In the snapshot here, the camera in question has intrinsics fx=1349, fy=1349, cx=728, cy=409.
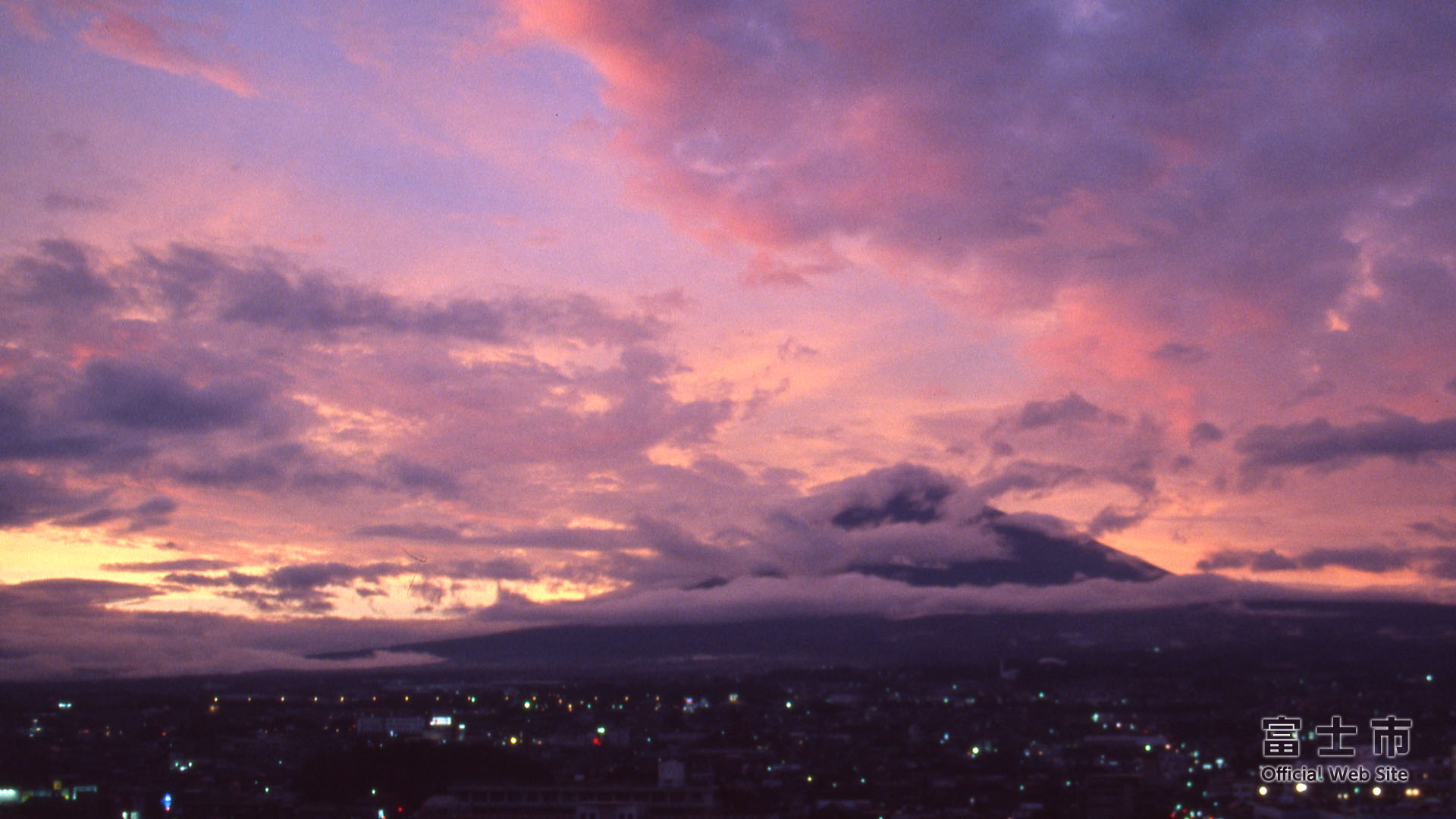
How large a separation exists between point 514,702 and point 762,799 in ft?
121

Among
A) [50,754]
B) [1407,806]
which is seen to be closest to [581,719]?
[50,754]

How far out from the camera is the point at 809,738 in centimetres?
4991

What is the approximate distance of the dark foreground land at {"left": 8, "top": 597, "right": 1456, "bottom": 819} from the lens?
3322cm

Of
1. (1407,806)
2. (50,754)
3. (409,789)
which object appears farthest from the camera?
(50,754)

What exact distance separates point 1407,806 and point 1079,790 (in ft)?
26.8

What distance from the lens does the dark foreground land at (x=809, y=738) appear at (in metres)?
33.2

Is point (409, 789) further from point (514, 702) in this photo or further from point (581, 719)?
point (514, 702)

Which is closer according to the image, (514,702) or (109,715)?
(109,715)

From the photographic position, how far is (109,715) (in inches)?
A: 2242

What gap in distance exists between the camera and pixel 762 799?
113ft

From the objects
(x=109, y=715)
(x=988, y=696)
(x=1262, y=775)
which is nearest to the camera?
(x=1262, y=775)

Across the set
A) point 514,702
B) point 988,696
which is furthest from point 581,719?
point 988,696

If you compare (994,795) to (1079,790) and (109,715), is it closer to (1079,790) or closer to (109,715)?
(1079,790)

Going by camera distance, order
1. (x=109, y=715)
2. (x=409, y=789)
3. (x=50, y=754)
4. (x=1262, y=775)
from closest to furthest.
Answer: (x=1262, y=775)
(x=409, y=789)
(x=50, y=754)
(x=109, y=715)
